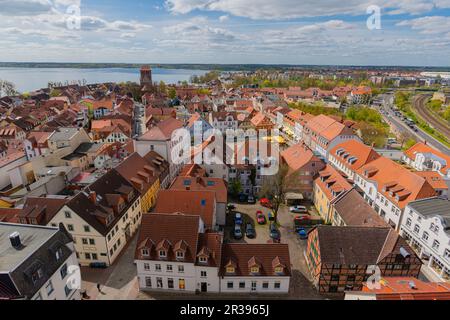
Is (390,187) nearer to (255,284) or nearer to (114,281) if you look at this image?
(255,284)

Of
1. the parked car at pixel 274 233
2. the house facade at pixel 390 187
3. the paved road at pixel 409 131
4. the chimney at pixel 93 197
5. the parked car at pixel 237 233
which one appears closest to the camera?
the chimney at pixel 93 197

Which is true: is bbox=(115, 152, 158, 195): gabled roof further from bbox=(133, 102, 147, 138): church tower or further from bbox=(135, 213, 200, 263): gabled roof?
bbox=(133, 102, 147, 138): church tower

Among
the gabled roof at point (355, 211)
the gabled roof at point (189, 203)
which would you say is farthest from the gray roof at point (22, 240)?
the gabled roof at point (355, 211)

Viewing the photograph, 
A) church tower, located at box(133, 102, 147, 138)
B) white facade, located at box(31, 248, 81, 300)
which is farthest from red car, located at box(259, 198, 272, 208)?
church tower, located at box(133, 102, 147, 138)

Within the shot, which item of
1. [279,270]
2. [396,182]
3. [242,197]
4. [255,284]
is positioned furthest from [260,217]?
[396,182]

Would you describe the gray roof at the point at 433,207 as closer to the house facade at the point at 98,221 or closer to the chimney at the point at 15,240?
the house facade at the point at 98,221
